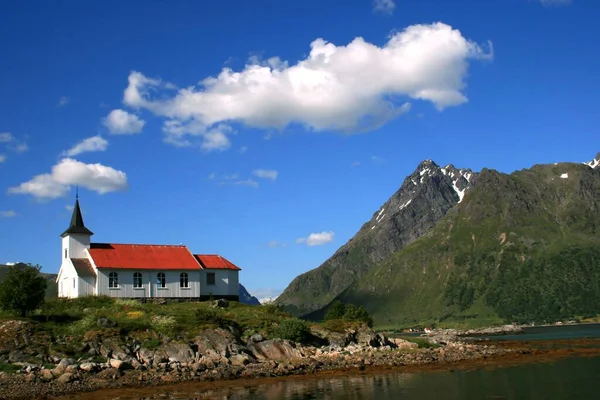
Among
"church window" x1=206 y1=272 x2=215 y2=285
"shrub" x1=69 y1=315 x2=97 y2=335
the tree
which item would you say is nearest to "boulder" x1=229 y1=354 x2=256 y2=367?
"shrub" x1=69 y1=315 x2=97 y2=335

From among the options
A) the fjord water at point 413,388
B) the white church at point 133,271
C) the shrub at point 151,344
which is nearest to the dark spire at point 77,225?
the white church at point 133,271

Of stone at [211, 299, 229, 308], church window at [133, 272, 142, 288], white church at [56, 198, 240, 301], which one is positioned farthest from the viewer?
church window at [133, 272, 142, 288]

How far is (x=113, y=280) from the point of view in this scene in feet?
235

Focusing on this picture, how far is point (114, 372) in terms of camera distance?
49.9 meters

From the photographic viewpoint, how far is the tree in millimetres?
58656

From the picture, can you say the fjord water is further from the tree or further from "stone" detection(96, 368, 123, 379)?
the tree

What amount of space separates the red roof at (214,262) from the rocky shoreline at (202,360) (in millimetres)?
16949

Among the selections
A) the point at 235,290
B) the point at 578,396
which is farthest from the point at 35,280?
the point at 578,396

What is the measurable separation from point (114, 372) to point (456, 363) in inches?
1247

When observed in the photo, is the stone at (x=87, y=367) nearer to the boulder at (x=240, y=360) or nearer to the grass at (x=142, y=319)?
the grass at (x=142, y=319)

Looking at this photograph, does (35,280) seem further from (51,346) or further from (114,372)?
(114,372)

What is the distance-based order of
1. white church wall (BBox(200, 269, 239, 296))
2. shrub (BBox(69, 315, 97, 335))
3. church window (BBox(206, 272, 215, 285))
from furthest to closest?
1. church window (BBox(206, 272, 215, 285))
2. white church wall (BBox(200, 269, 239, 296))
3. shrub (BBox(69, 315, 97, 335))

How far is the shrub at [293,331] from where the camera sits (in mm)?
62250

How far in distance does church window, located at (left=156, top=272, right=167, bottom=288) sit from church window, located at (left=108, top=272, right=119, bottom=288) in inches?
188
